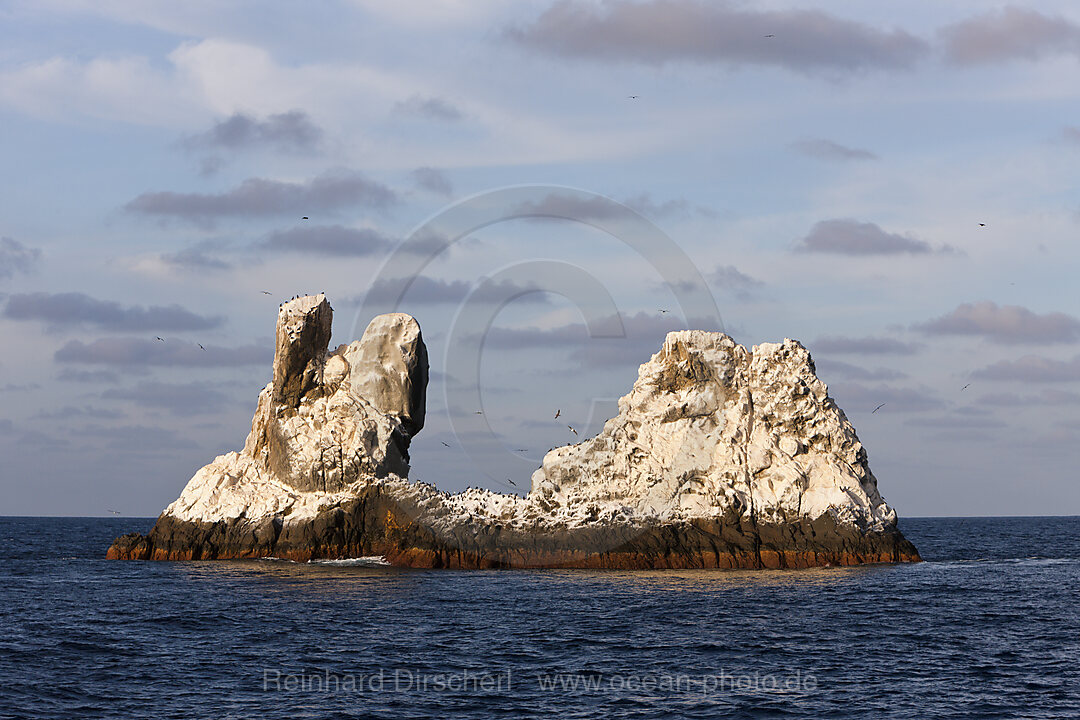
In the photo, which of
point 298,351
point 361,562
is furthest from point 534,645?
point 298,351

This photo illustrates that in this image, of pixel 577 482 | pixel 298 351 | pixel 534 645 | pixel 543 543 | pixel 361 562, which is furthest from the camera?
pixel 298 351

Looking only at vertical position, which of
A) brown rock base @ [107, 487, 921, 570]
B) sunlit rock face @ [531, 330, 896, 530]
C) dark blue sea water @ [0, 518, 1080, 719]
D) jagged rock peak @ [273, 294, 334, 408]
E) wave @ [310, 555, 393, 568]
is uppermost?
jagged rock peak @ [273, 294, 334, 408]

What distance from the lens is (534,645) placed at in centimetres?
4491

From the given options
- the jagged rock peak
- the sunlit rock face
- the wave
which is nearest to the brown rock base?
the wave

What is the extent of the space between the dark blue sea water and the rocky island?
4.89 meters

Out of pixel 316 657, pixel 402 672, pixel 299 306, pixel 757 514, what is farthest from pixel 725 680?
pixel 299 306

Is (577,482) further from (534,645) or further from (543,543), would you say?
(534,645)

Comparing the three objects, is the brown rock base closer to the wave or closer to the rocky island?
the rocky island

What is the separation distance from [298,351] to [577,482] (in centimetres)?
2165

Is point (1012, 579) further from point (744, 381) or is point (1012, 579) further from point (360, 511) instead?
point (360, 511)

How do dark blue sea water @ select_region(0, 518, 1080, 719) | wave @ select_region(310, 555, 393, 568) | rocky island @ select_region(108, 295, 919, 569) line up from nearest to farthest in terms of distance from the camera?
dark blue sea water @ select_region(0, 518, 1080, 719)
wave @ select_region(310, 555, 393, 568)
rocky island @ select_region(108, 295, 919, 569)

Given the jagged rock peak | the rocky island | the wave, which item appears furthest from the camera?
the jagged rock peak

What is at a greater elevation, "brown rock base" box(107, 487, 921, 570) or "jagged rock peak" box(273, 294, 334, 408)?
"jagged rock peak" box(273, 294, 334, 408)

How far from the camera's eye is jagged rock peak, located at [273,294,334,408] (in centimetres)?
7938
